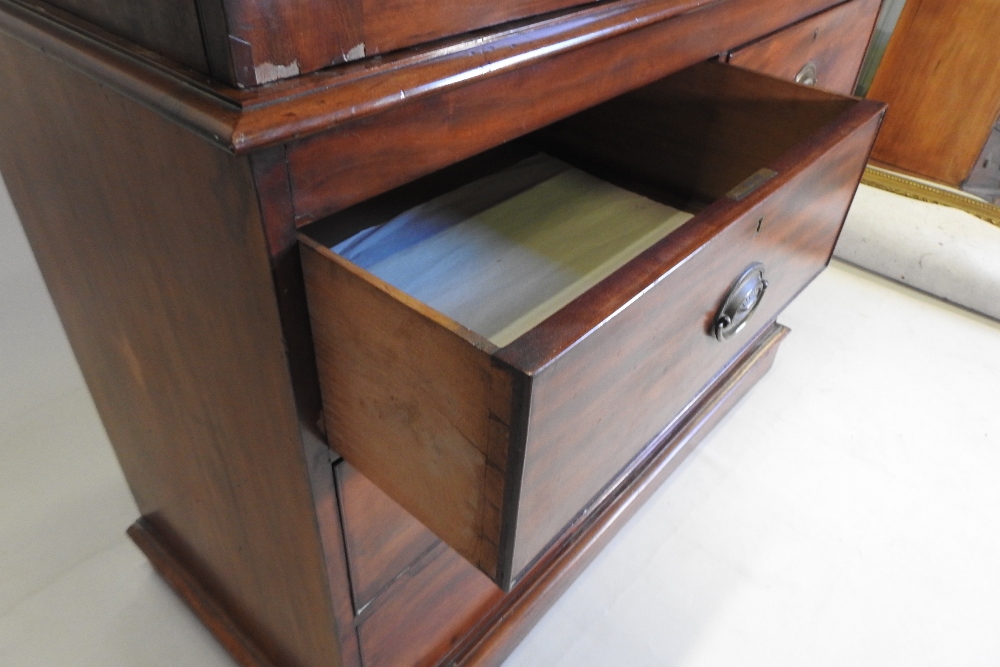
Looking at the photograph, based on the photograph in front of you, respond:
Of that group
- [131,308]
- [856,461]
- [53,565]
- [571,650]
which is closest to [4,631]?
[53,565]

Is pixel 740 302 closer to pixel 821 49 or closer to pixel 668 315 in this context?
pixel 668 315

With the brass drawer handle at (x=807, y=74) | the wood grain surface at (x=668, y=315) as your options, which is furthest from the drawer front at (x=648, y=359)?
the brass drawer handle at (x=807, y=74)

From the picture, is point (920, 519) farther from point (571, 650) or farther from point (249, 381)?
point (249, 381)

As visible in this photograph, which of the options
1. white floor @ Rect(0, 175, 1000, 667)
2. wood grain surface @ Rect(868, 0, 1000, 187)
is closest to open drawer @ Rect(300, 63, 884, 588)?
white floor @ Rect(0, 175, 1000, 667)

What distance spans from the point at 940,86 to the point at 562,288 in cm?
118

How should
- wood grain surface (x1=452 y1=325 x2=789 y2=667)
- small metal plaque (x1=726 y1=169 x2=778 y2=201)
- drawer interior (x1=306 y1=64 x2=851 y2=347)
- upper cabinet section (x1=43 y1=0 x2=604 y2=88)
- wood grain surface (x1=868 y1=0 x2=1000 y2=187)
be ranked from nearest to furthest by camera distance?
upper cabinet section (x1=43 y1=0 x2=604 y2=88) → small metal plaque (x1=726 y1=169 x2=778 y2=201) → drawer interior (x1=306 y1=64 x2=851 y2=347) → wood grain surface (x1=452 y1=325 x2=789 y2=667) → wood grain surface (x1=868 y1=0 x2=1000 y2=187)

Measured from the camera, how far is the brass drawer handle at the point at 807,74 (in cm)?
80

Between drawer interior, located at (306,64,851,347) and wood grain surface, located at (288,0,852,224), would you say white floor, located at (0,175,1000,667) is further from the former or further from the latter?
wood grain surface, located at (288,0,852,224)

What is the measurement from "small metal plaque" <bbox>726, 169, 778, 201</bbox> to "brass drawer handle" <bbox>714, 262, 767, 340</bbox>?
0.06 meters

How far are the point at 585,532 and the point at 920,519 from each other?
1.44ft

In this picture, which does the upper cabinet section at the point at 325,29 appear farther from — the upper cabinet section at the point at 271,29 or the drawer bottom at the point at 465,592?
the drawer bottom at the point at 465,592

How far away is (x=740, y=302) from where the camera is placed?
493 mm

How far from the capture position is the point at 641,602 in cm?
80

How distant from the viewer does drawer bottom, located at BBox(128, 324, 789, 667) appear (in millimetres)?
606
